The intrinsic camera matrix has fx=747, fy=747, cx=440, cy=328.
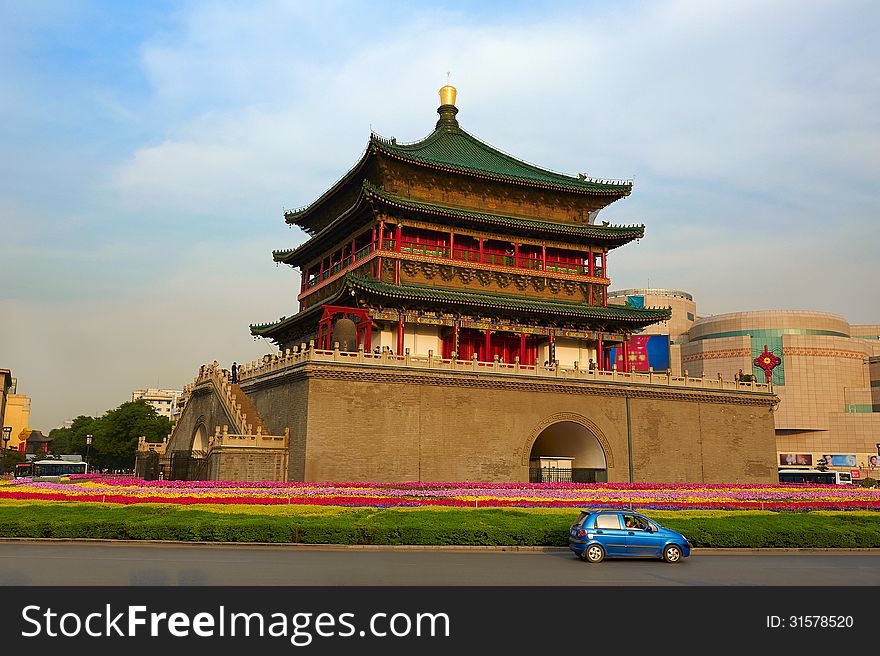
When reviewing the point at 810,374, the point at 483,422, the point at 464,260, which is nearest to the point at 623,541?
the point at 483,422

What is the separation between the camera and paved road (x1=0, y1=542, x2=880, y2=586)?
12219mm

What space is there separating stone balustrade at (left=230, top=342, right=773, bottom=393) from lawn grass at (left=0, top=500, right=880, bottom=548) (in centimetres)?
1352

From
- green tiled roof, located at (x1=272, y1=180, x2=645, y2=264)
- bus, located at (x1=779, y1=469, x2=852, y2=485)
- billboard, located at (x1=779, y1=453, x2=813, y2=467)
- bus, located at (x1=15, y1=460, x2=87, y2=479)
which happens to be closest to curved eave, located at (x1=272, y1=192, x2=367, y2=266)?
green tiled roof, located at (x1=272, y1=180, x2=645, y2=264)

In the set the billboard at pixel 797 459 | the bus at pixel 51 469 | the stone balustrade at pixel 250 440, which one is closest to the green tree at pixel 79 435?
the bus at pixel 51 469

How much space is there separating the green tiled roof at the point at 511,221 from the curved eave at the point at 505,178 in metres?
1.95

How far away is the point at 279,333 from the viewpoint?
160ft

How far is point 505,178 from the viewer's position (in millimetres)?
42406

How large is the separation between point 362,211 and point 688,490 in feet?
70.9

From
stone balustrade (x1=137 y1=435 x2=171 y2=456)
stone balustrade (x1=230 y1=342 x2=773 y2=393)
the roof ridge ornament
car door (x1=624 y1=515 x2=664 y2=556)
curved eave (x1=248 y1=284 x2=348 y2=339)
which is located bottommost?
car door (x1=624 y1=515 x2=664 y2=556)

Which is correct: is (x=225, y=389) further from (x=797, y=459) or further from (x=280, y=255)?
(x=797, y=459)

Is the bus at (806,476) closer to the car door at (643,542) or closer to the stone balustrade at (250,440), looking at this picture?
the stone balustrade at (250,440)

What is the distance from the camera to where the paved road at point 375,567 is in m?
12.2

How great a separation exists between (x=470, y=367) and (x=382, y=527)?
19593 mm

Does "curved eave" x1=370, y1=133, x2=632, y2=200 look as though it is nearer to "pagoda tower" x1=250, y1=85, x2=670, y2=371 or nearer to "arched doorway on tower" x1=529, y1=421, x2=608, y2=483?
"pagoda tower" x1=250, y1=85, x2=670, y2=371
